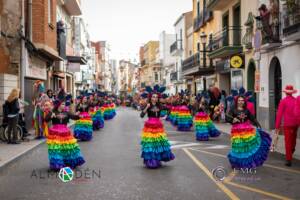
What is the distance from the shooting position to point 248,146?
8.98 m

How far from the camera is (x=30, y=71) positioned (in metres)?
19.0

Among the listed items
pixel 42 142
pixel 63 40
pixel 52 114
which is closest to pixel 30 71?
pixel 42 142

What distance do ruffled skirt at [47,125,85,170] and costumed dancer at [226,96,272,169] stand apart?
3.23 meters

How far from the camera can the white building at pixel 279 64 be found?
1628 cm

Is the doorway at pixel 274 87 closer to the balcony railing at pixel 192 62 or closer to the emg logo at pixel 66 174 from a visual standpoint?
the emg logo at pixel 66 174

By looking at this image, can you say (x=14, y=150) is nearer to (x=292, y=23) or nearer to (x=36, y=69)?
(x=36, y=69)

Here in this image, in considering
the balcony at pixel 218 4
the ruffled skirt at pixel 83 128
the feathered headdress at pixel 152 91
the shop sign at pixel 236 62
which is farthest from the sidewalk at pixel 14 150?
the balcony at pixel 218 4

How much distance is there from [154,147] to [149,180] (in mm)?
1358

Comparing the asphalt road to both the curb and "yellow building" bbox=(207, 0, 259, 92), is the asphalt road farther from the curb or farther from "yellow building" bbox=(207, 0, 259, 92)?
"yellow building" bbox=(207, 0, 259, 92)

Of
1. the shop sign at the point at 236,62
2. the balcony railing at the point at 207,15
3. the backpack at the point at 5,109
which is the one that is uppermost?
the balcony railing at the point at 207,15

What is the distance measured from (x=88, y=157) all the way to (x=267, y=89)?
11260 mm

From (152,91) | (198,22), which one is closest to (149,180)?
(152,91)

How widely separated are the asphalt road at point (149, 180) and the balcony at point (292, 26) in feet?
18.6

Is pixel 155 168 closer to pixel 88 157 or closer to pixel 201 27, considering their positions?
pixel 88 157
